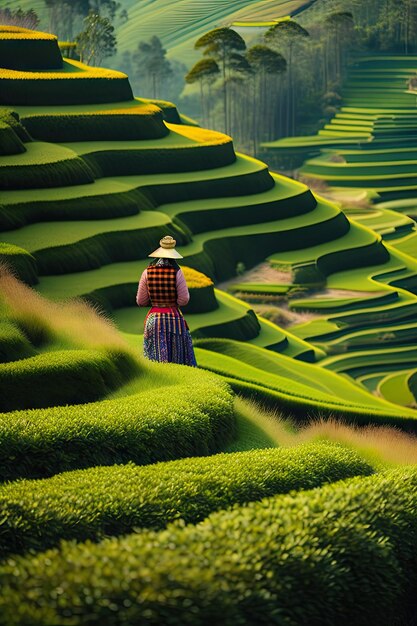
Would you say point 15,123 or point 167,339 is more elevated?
point 167,339

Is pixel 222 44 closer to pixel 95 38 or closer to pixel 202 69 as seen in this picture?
pixel 202 69

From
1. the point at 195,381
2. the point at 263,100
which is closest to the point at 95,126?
the point at 195,381

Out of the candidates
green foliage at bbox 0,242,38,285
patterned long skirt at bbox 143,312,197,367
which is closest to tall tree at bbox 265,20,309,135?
green foliage at bbox 0,242,38,285

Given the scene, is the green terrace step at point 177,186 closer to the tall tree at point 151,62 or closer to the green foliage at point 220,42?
the green foliage at point 220,42

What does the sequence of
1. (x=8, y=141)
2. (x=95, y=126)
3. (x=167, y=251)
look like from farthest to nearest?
(x=95, y=126), (x=8, y=141), (x=167, y=251)

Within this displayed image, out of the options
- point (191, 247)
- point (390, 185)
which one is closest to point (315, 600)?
point (191, 247)

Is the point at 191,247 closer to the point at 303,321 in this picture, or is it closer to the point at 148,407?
the point at 303,321
